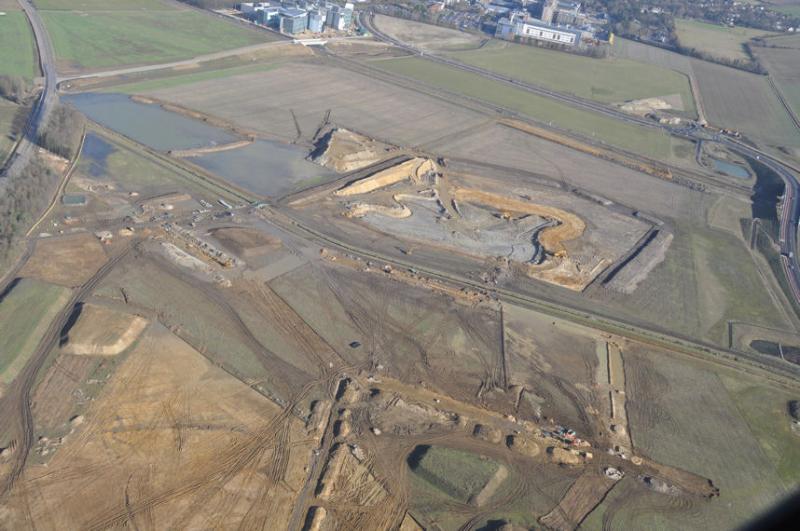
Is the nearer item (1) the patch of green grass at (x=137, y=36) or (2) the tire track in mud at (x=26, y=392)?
(2) the tire track in mud at (x=26, y=392)

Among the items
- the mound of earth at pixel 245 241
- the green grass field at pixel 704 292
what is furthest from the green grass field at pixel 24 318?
the green grass field at pixel 704 292

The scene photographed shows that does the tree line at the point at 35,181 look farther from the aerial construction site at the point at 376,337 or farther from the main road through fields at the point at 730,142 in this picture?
the main road through fields at the point at 730,142

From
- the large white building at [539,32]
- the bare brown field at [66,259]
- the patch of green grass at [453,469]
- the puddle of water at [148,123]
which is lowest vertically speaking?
the patch of green grass at [453,469]

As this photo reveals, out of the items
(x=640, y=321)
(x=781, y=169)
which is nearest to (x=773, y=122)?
(x=781, y=169)

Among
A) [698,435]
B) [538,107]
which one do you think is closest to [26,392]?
[698,435]

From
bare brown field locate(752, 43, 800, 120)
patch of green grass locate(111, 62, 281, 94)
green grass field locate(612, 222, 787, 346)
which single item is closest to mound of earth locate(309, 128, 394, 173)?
patch of green grass locate(111, 62, 281, 94)

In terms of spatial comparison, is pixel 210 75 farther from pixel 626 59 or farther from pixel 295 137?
pixel 626 59

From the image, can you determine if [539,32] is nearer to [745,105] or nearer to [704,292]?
[745,105]

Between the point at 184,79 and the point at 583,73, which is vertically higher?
the point at 583,73
